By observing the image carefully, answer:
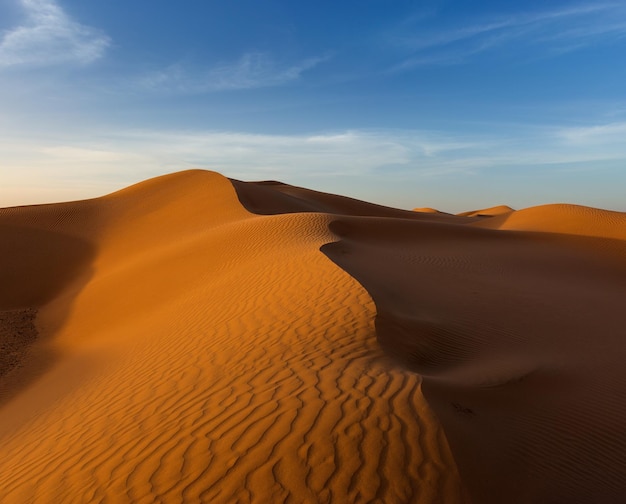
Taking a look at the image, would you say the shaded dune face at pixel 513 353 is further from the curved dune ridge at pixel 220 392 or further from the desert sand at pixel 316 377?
the curved dune ridge at pixel 220 392

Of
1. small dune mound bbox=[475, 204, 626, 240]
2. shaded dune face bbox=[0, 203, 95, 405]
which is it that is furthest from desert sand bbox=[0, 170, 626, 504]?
small dune mound bbox=[475, 204, 626, 240]

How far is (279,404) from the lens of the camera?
14.6 ft

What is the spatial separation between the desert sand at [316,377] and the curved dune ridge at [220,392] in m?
0.02

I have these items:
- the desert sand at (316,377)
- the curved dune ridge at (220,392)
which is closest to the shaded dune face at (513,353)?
the desert sand at (316,377)

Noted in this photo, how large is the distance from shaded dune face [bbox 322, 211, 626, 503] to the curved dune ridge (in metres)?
0.52

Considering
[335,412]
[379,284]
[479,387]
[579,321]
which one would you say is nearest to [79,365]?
[379,284]

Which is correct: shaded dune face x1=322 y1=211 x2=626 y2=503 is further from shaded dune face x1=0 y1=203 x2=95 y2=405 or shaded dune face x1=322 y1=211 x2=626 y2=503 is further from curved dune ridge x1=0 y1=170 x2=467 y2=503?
shaded dune face x1=0 y1=203 x2=95 y2=405

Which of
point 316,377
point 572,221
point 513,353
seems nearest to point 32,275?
point 316,377

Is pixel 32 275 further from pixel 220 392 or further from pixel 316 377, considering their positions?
pixel 316 377

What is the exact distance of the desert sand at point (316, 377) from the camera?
3.73 meters

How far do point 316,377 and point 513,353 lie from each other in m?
3.97

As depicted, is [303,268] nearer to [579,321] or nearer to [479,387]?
[479,387]

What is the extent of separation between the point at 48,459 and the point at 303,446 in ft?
9.38

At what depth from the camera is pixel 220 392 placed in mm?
5016
